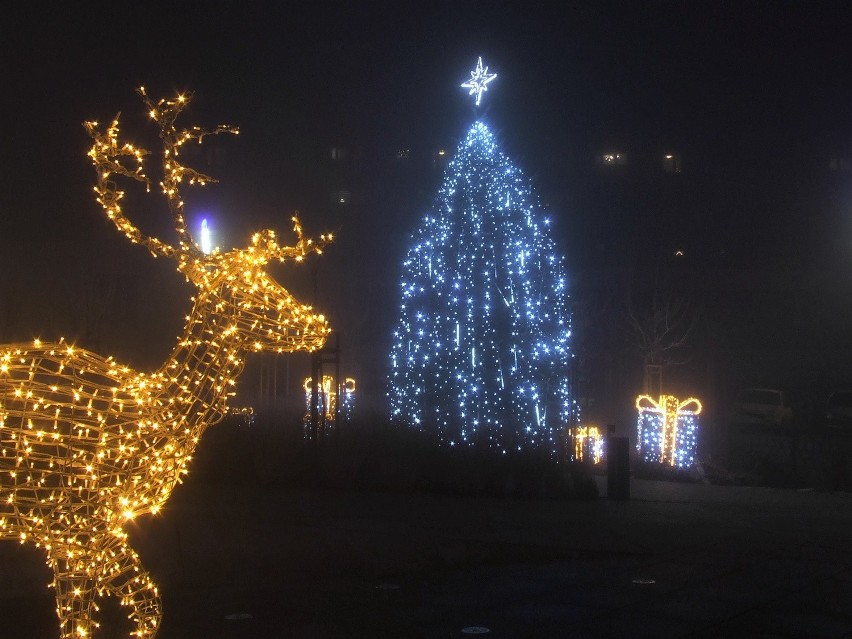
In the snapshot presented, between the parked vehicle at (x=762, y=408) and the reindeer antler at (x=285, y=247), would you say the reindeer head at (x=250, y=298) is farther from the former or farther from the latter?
the parked vehicle at (x=762, y=408)

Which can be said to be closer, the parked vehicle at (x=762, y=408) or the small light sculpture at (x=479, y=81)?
→ the small light sculpture at (x=479, y=81)

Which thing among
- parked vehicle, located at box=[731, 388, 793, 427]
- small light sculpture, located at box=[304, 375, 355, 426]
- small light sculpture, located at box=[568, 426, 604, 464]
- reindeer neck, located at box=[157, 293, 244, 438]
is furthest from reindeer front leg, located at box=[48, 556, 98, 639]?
parked vehicle, located at box=[731, 388, 793, 427]

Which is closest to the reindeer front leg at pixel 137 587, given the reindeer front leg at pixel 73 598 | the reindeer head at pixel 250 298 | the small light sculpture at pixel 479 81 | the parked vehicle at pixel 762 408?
the reindeer front leg at pixel 73 598

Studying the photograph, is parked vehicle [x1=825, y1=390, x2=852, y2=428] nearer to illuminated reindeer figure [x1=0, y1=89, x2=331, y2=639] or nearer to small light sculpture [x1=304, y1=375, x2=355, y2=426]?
small light sculpture [x1=304, y1=375, x2=355, y2=426]

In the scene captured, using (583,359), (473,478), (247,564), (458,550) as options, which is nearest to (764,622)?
(458,550)

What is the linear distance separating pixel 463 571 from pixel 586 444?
25.3 ft

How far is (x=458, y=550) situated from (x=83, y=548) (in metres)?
4.20

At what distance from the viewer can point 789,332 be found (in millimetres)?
30609

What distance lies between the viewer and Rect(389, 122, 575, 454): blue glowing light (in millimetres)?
15664

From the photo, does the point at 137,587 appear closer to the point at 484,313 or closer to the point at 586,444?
the point at 586,444

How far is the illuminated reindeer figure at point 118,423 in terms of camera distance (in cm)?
462

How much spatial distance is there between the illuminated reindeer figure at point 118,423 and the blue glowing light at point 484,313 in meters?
10.1

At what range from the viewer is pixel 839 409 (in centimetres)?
2522

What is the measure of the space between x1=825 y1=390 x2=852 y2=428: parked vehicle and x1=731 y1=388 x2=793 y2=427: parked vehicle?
97 cm
